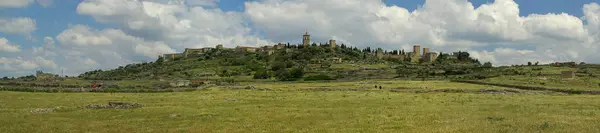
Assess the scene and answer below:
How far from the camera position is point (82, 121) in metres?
30.2

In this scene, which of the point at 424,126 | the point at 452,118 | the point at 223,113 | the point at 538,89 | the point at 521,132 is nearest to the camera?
the point at 521,132

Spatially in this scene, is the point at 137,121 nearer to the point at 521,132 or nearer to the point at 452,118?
the point at 452,118

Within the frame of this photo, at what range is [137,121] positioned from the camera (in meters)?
30.1

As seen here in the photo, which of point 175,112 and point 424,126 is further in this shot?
point 175,112

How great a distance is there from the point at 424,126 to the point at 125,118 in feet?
60.4

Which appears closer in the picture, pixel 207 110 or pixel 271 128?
pixel 271 128

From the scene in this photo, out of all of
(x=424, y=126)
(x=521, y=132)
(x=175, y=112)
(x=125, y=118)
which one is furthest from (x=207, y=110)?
(x=521, y=132)

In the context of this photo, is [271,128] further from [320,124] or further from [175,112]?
[175,112]

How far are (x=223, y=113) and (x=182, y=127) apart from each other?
7622mm

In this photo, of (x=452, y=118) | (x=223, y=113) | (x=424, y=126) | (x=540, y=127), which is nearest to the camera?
(x=540, y=127)

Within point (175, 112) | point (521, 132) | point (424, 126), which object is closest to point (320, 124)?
point (424, 126)

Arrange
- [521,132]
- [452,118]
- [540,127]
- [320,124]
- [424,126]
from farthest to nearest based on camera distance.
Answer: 1. [452,118]
2. [320,124]
3. [424,126]
4. [540,127]
5. [521,132]

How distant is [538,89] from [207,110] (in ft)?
171

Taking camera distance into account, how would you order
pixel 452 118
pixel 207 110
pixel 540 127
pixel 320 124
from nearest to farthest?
pixel 540 127, pixel 320 124, pixel 452 118, pixel 207 110
